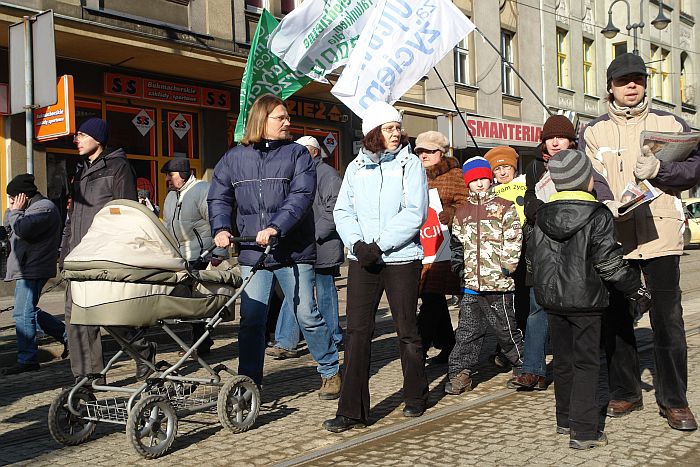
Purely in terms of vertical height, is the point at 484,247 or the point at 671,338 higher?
the point at 484,247

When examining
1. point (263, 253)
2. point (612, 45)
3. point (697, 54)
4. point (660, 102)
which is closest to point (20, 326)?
point (263, 253)

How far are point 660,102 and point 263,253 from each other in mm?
38002

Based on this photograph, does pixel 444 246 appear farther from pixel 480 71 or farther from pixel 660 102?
pixel 660 102

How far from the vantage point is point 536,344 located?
650 centimetres

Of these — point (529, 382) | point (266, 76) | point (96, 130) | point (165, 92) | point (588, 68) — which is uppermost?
point (588, 68)

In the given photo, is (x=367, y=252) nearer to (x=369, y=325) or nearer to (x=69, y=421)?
(x=369, y=325)

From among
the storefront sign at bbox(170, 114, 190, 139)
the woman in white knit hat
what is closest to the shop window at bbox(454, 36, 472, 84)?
the storefront sign at bbox(170, 114, 190, 139)

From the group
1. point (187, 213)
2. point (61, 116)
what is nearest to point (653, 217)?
point (187, 213)

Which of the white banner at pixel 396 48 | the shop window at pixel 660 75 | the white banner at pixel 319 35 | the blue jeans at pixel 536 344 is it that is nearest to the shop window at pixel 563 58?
the shop window at pixel 660 75

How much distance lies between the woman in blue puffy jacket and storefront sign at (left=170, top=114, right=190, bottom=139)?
41.8 ft

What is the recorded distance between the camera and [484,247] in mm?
6570

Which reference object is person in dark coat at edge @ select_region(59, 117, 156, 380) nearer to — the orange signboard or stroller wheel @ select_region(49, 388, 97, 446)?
stroller wheel @ select_region(49, 388, 97, 446)

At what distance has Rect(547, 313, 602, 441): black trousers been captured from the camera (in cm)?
488

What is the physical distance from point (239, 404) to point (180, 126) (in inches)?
543
